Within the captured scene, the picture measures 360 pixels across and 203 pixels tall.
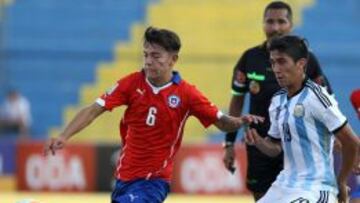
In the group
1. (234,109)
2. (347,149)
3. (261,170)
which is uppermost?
(347,149)

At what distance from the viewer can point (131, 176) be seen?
24.1 feet

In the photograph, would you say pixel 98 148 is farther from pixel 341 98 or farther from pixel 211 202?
pixel 341 98

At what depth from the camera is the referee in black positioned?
8.25 m

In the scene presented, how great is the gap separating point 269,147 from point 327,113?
23.8 inches

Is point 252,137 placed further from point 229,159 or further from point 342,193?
point 229,159

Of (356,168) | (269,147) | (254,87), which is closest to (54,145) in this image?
(269,147)

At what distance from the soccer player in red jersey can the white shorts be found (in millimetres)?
882

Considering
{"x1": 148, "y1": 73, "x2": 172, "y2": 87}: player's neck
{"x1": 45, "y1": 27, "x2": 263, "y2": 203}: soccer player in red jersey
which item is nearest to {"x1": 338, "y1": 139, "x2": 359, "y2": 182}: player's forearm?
{"x1": 45, "y1": 27, "x2": 263, "y2": 203}: soccer player in red jersey

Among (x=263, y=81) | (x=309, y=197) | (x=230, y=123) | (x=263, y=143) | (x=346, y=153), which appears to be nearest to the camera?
(x=309, y=197)

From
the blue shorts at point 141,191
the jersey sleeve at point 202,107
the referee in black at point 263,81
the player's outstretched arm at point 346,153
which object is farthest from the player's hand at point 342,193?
the referee in black at point 263,81

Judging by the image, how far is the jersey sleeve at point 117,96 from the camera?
24.0 ft

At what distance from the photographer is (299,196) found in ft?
20.9

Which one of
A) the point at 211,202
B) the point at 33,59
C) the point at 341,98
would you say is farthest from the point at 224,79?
the point at 211,202

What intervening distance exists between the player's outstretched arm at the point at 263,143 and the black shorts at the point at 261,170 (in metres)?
1.36
